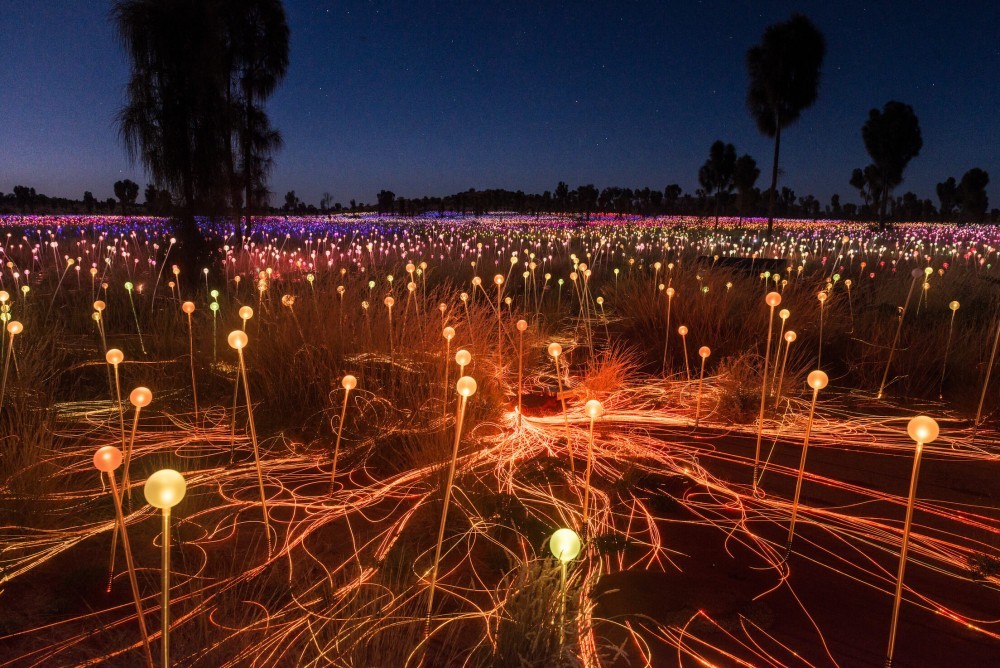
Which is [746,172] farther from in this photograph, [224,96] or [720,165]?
[224,96]

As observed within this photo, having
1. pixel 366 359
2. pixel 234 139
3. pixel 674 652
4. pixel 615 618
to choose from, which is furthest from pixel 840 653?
pixel 234 139

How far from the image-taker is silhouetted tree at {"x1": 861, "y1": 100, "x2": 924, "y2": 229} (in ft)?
122

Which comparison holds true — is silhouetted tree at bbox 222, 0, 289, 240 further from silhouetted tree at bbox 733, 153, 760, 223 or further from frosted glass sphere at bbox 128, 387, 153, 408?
silhouetted tree at bbox 733, 153, 760, 223

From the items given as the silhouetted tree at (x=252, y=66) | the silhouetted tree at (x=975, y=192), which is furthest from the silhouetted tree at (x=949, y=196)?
the silhouetted tree at (x=252, y=66)

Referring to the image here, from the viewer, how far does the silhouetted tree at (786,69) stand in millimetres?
25203

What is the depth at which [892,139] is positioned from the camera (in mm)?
37500

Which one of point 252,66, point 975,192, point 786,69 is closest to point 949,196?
point 975,192

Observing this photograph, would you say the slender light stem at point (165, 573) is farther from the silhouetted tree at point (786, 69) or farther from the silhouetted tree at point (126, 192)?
the silhouetted tree at point (126, 192)

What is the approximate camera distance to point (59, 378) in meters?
4.57

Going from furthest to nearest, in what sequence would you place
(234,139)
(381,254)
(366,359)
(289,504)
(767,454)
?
(234,139), (381,254), (366,359), (767,454), (289,504)

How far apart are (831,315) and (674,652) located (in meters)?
5.68

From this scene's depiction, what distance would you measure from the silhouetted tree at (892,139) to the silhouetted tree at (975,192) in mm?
37607

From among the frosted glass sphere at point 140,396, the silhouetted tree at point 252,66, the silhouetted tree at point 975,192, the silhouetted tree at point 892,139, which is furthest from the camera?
the silhouetted tree at point 975,192

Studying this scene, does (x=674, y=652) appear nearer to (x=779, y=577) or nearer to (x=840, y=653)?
(x=840, y=653)
